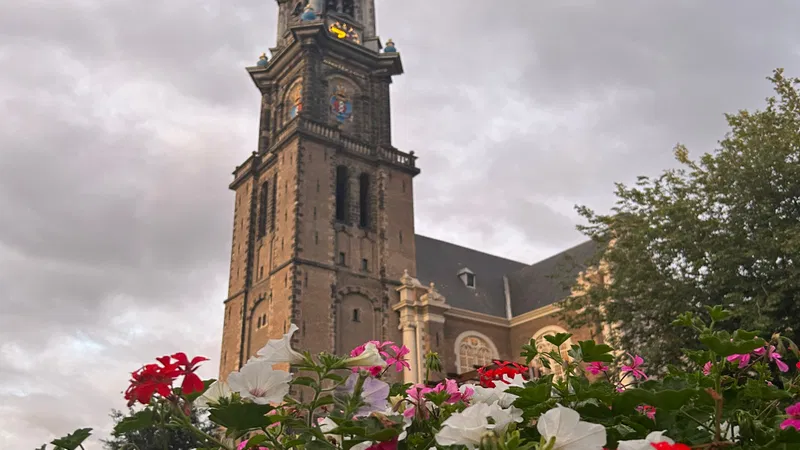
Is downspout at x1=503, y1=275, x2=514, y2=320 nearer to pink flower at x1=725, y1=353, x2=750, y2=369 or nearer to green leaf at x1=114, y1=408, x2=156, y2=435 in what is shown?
pink flower at x1=725, y1=353, x2=750, y2=369

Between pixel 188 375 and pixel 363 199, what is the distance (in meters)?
29.8

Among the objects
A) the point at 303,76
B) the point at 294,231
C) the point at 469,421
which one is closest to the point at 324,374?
the point at 469,421

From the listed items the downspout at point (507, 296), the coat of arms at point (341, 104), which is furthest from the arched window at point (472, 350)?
the coat of arms at point (341, 104)

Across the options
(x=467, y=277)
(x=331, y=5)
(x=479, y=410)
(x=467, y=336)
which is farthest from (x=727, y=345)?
(x=331, y=5)

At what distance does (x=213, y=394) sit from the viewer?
2154 millimetres

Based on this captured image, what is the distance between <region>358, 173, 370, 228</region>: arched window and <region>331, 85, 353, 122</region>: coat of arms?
3593 mm

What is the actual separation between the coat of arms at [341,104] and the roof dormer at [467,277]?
33.7ft

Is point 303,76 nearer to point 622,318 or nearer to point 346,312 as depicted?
point 346,312

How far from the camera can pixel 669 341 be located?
1504 centimetres

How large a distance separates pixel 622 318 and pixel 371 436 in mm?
16163

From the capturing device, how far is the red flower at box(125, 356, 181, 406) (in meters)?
1.75

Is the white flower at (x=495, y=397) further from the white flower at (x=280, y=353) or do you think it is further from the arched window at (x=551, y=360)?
the white flower at (x=280, y=353)

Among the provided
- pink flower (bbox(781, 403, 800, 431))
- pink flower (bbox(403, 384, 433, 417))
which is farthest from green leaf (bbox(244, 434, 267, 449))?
pink flower (bbox(781, 403, 800, 431))

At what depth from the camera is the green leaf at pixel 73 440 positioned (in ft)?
6.26
